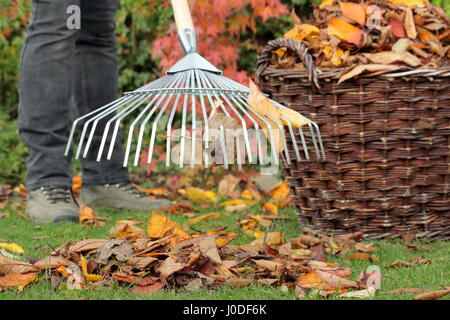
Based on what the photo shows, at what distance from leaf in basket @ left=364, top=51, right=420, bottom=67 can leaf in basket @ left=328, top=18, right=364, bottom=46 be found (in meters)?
0.10

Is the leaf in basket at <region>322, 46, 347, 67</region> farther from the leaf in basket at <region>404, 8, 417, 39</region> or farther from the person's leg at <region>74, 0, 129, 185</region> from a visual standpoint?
the person's leg at <region>74, 0, 129, 185</region>

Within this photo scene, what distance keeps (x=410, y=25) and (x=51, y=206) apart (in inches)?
67.4

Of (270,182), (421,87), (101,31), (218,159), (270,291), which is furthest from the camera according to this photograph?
(270,182)

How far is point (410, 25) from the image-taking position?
9.04 feet

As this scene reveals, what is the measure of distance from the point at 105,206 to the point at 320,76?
4.71 feet

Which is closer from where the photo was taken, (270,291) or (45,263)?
(270,291)

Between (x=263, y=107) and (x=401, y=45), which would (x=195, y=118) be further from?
(x=401, y=45)

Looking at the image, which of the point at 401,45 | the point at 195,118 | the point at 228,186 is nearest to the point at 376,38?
the point at 401,45

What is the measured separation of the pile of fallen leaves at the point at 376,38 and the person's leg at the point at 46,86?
97 cm

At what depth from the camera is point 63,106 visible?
10.2 ft

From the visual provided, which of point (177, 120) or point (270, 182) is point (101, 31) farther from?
point (177, 120)

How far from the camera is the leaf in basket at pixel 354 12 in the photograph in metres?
2.75
